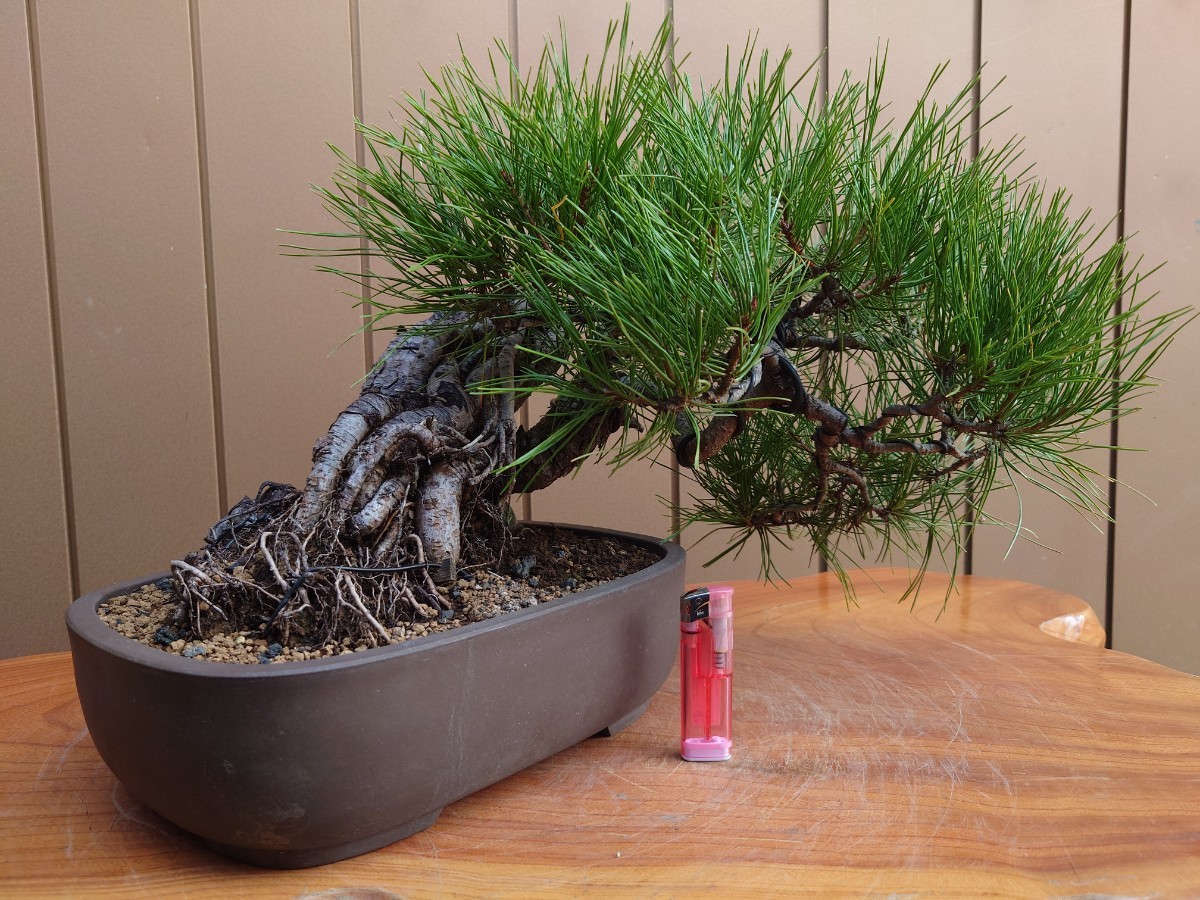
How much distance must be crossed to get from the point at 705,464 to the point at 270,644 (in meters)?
0.50

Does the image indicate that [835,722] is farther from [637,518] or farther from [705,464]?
[637,518]

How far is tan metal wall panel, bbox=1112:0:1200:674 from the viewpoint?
151 cm

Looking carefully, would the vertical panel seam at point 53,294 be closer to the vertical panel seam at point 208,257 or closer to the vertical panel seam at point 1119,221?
the vertical panel seam at point 208,257

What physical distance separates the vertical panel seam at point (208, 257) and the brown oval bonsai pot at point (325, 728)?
0.62m

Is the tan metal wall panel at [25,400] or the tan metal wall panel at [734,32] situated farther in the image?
the tan metal wall panel at [734,32]

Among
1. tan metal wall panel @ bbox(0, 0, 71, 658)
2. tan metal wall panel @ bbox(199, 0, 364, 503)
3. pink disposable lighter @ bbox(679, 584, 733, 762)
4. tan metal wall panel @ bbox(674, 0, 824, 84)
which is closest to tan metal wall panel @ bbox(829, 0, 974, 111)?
tan metal wall panel @ bbox(674, 0, 824, 84)

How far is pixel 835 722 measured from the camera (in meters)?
0.81

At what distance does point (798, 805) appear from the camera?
661mm

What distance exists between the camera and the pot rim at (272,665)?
1.74ft

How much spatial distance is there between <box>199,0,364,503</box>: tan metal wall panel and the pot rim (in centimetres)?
56

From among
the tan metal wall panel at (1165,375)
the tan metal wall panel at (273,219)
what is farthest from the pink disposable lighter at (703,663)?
the tan metal wall panel at (1165,375)

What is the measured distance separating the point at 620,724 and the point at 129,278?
0.87 m

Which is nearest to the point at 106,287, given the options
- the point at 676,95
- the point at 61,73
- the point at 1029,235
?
the point at 61,73

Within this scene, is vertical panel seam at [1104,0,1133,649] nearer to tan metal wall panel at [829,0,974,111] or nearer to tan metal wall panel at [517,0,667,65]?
tan metal wall panel at [829,0,974,111]
